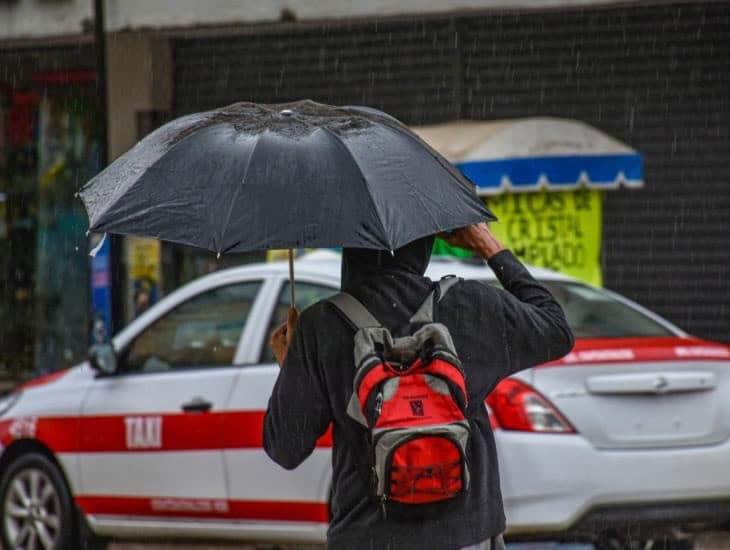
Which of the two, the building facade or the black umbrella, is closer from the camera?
the black umbrella

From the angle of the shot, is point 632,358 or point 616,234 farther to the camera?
point 616,234

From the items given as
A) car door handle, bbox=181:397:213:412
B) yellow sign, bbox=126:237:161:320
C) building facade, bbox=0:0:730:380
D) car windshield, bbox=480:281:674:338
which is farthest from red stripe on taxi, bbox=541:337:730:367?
yellow sign, bbox=126:237:161:320

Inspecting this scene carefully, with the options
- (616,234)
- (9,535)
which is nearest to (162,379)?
(9,535)

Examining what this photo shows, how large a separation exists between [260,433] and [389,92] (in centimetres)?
728

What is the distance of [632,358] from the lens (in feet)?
23.9

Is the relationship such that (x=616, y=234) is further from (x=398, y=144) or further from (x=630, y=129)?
(x=398, y=144)

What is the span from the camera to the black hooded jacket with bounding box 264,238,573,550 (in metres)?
3.73

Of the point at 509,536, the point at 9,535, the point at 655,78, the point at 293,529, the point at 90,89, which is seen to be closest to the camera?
the point at 509,536

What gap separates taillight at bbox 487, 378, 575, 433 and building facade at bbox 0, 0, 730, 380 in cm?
513

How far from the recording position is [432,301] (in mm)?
3830

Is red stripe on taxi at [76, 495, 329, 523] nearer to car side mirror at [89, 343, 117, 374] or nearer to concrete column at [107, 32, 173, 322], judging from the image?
car side mirror at [89, 343, 117, 374]

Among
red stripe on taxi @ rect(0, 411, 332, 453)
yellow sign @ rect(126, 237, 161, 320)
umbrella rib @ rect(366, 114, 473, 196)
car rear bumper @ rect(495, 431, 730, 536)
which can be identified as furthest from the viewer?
yellow sign @ rect(126, 237, 161, 320)

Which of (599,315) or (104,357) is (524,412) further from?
(104,357)

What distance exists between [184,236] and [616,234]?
10.2m
